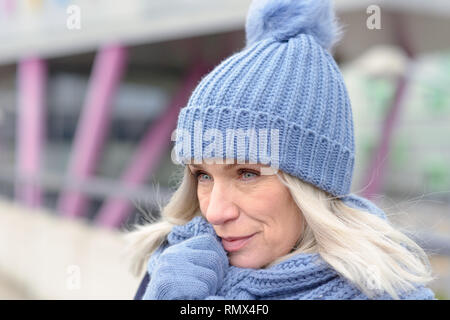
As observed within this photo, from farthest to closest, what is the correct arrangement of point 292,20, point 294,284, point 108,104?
point 108,104
point 292,20
point 294,284

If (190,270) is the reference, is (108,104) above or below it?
below

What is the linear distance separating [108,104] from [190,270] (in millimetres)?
8384

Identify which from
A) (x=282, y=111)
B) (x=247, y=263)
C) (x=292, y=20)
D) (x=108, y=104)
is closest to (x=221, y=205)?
(x=247, y=263)

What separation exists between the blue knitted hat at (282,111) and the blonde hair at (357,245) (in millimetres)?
53

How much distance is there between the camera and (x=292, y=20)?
1700 mm

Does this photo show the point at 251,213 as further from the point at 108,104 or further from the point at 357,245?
the point at 108,104

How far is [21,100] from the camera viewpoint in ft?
38.3

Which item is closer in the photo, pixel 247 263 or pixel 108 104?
pixel 247 263

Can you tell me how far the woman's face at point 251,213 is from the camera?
1528 millimetres

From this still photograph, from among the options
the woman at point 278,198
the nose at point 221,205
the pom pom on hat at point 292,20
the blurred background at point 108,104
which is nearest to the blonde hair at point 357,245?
the woman at point 278,198

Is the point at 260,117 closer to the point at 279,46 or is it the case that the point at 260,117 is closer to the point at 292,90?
the point at 292,90

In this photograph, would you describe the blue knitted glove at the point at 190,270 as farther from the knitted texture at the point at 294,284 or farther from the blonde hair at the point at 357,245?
the blonde hair at the point at 357,245

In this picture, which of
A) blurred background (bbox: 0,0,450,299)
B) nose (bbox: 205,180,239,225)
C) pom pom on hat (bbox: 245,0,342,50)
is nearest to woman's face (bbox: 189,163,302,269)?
nose (bbox: 205,180,239,225)

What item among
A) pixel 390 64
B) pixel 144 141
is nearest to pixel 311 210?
pixel 390 64
